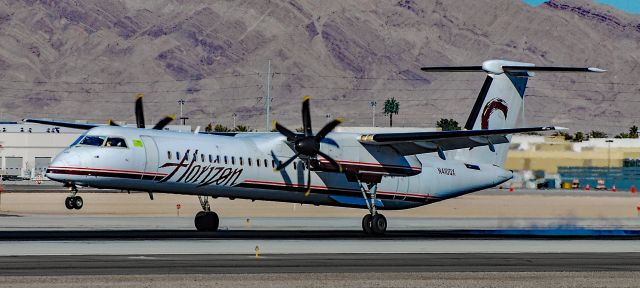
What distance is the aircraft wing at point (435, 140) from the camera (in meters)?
47.6

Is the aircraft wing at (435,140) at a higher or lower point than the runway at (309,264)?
higher

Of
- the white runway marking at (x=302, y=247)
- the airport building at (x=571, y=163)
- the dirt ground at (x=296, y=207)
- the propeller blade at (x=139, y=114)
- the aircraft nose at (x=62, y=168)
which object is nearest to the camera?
the white runway marking at (x=302, y=247)

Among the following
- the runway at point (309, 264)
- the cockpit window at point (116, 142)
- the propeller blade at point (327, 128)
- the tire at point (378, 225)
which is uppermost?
the propeller blade at point (327, 128)

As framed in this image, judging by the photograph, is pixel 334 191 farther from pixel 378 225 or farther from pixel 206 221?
pixel 206 221

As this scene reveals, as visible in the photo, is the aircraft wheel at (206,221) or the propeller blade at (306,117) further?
the aircraft wheel at (206,221)

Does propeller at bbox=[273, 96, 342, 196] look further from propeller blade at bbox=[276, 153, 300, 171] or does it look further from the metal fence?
the metal fence

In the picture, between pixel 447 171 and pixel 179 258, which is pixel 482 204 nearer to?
pixel 447 171

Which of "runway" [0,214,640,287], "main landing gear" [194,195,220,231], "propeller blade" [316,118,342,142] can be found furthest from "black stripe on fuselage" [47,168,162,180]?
"propeller blade" [316,118,342,142]

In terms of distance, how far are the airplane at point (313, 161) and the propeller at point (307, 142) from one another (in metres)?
0.05

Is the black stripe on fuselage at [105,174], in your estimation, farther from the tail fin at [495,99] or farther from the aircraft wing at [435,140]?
the tail fin at [495,99]

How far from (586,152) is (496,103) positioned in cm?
5114

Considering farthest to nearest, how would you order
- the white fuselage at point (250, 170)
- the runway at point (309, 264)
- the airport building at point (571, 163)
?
the airport building at point (571, 163)
the white fuselage at point (250, 170)
the runway at point (309, 264)

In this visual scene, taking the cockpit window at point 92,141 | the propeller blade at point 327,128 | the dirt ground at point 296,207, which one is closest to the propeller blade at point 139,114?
the cockpit window at point 92,141

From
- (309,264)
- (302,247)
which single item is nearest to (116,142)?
(302,247)
